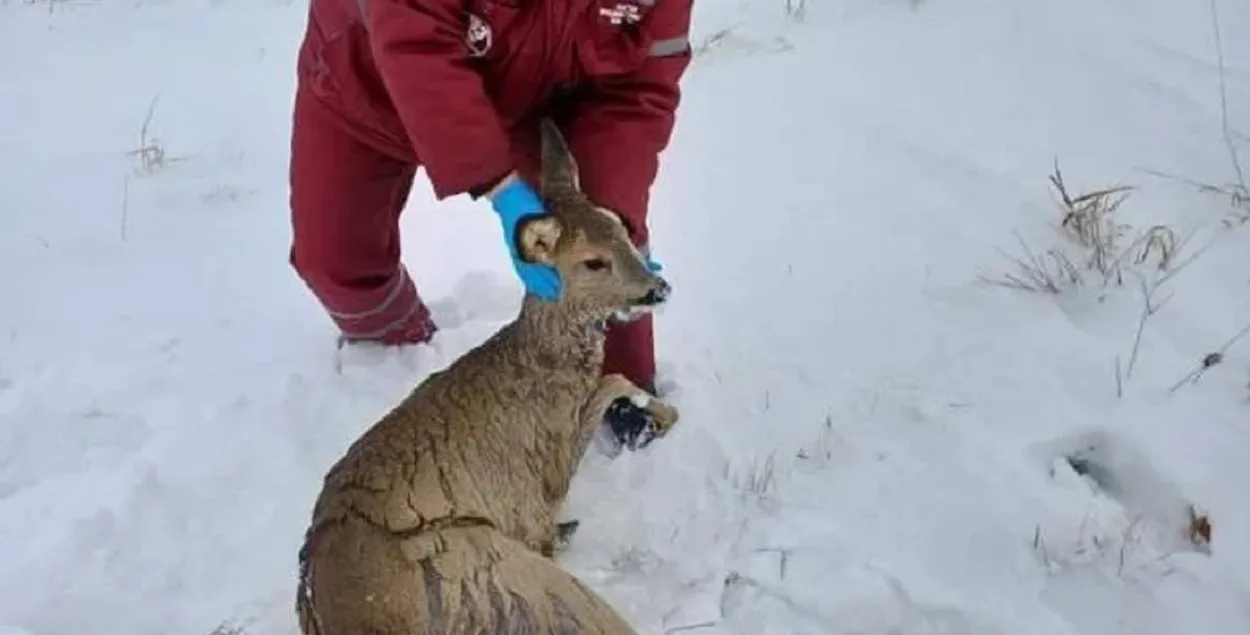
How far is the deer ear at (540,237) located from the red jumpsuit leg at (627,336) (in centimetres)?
41

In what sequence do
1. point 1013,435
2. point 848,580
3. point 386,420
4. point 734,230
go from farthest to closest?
point 734,230
point 1013,435
point 848,580
point 386,420

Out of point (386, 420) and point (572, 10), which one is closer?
point (386, 420)

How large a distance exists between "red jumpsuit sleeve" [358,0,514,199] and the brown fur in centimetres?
14

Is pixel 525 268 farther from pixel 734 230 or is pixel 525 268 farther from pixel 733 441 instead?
pixel 734 230

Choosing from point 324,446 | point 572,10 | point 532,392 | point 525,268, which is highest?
point 572,10

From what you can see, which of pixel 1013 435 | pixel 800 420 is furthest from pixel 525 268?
pixel 1013 435

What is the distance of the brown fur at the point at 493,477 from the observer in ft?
8.29

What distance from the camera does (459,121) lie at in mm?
3193

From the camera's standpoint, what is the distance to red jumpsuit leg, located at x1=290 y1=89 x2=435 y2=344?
12.2ft

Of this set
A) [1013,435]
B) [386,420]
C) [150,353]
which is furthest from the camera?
[150,353]

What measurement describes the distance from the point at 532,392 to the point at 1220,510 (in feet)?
4.84

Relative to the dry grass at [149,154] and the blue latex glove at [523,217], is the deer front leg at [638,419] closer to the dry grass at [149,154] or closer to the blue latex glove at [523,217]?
the blue latex glove at [523,217]

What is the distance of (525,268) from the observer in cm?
319

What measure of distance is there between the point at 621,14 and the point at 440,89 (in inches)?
17.5
